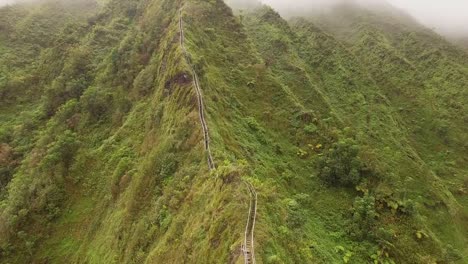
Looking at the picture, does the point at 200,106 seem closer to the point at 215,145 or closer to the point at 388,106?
the point at 215,145

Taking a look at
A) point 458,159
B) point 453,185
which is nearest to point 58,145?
point 453,185

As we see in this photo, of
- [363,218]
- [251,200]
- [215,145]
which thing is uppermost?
[251,200]

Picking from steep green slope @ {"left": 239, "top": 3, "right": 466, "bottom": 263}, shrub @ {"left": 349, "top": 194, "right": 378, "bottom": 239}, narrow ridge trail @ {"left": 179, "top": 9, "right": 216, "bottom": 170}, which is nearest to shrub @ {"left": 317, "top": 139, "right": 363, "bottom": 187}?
steep green slope @ {"left": 239, "top": 3, "right": 466, "bottom": 263}

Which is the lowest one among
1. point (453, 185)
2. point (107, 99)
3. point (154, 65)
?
point (453, 185)

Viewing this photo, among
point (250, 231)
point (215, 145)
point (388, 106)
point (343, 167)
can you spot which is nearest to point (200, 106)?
point (215, 145)

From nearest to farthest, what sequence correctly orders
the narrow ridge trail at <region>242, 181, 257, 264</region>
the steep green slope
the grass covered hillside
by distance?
the narrow ridge trail at <region>242, 181, 257, 264</region>, the grass covered hillside, the steep green slope

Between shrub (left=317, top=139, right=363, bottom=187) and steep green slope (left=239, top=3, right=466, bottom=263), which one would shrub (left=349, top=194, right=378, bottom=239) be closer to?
steep green slope (left=239, top=3, right=466, bottom=263)

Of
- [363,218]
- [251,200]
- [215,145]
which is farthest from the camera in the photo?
[363,218]

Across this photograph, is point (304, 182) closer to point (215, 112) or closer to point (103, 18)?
point (215, 112)

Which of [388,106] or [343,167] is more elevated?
[343,167]
